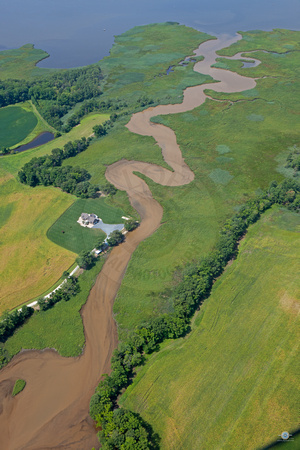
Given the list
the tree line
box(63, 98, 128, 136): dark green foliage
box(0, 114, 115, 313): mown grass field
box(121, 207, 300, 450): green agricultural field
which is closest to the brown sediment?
the tree line

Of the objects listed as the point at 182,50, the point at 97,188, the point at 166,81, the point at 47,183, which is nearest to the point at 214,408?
the point at 97,188

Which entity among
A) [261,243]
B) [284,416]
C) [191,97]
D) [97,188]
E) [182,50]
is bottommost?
[284,416]

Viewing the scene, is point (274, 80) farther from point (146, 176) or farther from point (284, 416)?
point (284, 416)

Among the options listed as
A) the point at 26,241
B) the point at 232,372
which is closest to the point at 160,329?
the point at 232,372

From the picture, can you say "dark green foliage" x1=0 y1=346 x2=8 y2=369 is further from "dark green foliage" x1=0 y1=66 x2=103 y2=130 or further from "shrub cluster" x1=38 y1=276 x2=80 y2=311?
"dark green foliage" x1=0 y1=66 x2=103 y2=130

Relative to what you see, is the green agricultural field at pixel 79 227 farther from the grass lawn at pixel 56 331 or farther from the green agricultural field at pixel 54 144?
the green agricultural field at pixel 54 144

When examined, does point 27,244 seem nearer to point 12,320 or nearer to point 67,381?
point 12,320
